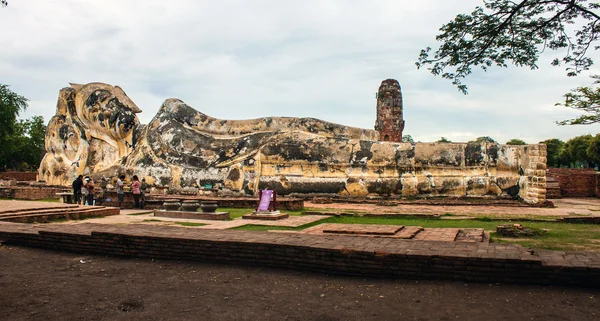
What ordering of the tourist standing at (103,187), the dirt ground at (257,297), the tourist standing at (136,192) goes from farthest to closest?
the tourist standing at (103,187) < the tourist standing at (136,192) < the dirt ground at (257,297)

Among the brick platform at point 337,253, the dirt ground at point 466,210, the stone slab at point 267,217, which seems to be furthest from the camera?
the dirt ground at point 466,210

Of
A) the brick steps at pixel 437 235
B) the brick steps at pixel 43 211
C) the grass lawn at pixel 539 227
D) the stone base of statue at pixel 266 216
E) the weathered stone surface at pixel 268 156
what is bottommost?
the grass lawn at pixel 539 227

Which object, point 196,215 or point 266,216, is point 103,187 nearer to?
point 196,215

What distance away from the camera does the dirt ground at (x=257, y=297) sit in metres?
3.59

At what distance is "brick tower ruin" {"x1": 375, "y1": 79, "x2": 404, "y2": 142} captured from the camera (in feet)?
84.8

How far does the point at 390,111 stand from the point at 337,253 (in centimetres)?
2175

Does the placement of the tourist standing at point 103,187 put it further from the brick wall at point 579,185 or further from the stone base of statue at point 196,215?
the brick wall at point 579,185

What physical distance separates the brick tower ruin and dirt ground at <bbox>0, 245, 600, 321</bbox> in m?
21.6

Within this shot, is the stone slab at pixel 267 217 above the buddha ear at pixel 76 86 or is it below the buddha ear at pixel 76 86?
below

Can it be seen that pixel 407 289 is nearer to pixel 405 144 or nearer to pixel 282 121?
pixel 405 144

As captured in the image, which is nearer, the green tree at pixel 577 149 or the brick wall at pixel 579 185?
the brick wall at pixel 579 185

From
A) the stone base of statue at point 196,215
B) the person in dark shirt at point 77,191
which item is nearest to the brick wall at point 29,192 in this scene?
the person in dark shirt at point 77,191

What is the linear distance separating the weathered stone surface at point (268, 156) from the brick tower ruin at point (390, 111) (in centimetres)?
1138

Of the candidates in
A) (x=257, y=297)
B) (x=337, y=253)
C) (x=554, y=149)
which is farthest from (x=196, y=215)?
(x=554, y=149)
